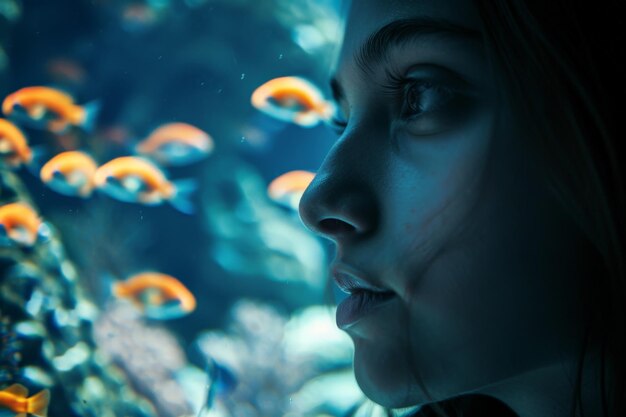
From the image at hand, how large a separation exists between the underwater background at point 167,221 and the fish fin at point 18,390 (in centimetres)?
47

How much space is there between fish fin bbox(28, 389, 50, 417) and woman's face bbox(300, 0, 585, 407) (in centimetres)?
186

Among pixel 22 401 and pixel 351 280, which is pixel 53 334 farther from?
pixel 351 280

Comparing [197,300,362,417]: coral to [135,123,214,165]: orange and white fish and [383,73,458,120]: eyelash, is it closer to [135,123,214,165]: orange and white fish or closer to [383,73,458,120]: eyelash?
[135,123,214,165]: orange and white fish

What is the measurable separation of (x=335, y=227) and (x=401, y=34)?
0.37 m

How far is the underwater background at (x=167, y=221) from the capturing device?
3029 mm

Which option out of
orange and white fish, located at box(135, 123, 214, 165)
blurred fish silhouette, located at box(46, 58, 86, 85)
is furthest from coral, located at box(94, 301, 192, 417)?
blurred fish silhouette, located at box(46, 58, 86, 85)

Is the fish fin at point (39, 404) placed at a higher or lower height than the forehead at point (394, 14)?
lower

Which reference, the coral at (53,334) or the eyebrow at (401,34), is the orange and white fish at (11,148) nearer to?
the coral at (53,334)

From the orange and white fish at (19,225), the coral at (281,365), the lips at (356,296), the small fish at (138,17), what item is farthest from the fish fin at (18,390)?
the small fish at (138,17)

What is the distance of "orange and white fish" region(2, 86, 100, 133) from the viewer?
309cm

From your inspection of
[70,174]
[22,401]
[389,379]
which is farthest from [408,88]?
[70,174]

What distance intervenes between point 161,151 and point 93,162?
548 mm

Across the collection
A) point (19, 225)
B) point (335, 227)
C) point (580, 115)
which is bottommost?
point (335, 227)

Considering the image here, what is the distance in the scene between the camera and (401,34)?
76 centimetres
